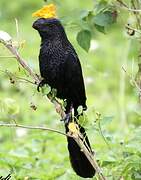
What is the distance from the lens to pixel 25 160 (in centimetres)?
357

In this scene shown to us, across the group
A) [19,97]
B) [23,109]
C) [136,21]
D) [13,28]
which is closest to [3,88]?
[19,97]

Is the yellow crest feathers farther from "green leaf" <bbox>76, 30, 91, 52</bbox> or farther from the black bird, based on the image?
"green leaf" <bbox>76, 30, 91, 52</bbox>

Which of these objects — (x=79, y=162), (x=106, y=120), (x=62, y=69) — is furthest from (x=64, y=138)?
(x=106, y=120)

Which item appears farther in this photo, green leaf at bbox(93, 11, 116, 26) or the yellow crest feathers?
green leaf at bbox(93, 11, 116, 26)

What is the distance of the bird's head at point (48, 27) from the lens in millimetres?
3061

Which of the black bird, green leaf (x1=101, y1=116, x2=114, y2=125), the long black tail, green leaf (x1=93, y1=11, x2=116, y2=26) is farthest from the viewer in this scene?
green leaf (x1=93, y1=11, x2=116, y2=26)

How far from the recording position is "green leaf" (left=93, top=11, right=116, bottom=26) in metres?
3.33

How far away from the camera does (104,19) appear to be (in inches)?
131

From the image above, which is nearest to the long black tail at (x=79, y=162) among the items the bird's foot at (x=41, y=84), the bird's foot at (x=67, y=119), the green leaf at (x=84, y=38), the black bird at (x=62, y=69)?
the black bird at (x=62, y=69)

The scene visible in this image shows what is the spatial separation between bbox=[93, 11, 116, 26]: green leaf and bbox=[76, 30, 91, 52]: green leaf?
0.07 metres

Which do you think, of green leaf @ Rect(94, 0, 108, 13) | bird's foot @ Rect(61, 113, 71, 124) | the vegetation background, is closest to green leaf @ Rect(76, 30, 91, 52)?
the vegetation background

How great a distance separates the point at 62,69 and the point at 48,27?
20 cm

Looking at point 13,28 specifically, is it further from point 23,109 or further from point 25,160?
point 25,160

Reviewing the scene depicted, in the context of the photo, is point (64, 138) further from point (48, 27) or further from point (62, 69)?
point (48, 27)
